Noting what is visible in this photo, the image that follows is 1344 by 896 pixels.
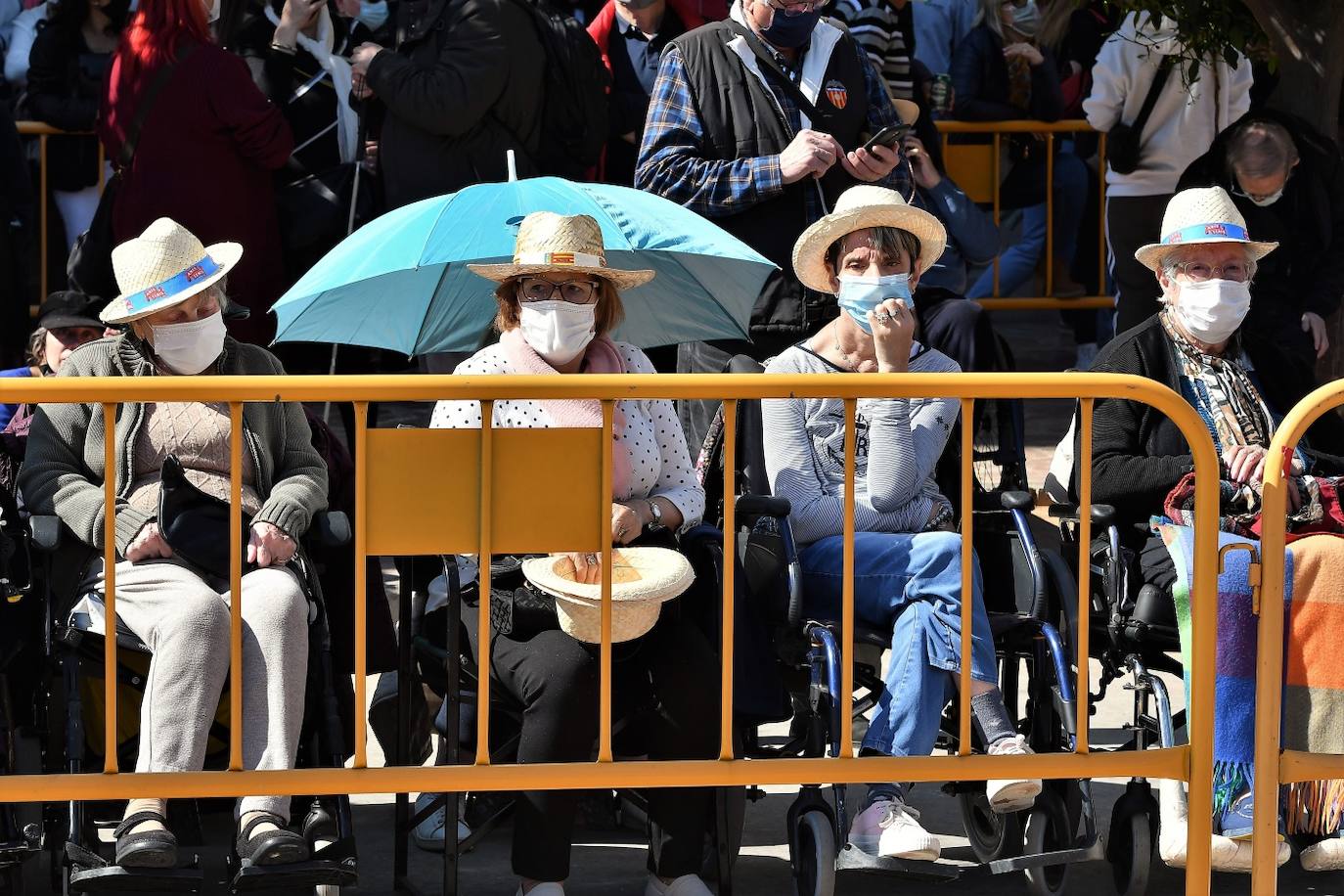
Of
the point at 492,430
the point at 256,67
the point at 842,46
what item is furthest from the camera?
the point at 256,67

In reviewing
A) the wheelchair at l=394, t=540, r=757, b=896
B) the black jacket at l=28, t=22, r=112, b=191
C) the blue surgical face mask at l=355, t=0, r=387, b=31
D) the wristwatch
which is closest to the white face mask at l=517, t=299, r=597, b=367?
the wristwatch

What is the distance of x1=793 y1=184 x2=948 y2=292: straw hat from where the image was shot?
582 cm

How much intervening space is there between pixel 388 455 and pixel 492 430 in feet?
0.73

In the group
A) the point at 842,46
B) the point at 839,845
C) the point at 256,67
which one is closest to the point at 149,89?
the point at 256,67

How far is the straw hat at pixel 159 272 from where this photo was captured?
5.36 metres

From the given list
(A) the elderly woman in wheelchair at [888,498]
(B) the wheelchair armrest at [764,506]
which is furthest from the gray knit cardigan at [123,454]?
(A) the elderly woman in wheelchair at [888,498]

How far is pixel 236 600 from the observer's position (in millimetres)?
4730

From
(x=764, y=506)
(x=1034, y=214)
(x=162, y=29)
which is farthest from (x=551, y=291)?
(x=1034, y=214)

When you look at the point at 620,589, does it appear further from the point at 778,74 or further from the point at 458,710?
the point at 778,74

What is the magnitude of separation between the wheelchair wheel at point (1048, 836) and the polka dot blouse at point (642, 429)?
1.06 m

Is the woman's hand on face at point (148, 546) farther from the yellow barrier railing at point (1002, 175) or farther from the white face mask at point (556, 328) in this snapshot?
the yellow barrier railing at point (1002, 175)

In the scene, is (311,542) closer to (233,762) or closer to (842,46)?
(233,762)

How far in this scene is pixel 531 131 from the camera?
8094mm

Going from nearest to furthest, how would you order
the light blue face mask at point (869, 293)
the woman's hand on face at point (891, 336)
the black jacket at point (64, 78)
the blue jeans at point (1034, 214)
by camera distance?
1. the woman's hand on face at point (891, 336)
2. the light blue face mask at point (869, 293)
3. the black jacket at point (64, 78)
4. the blue jeans at point (1034, 214)
